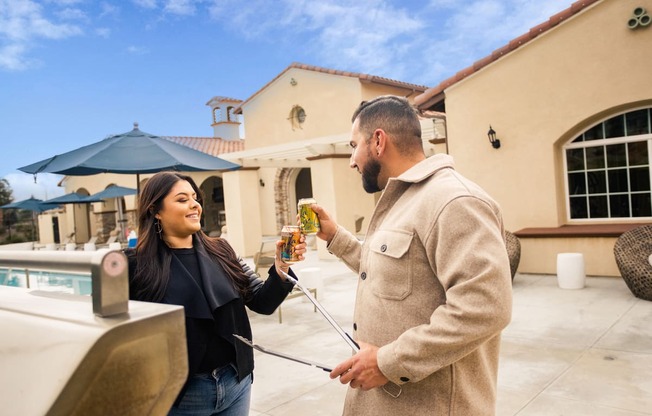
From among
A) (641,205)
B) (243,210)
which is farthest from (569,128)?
(243,210)

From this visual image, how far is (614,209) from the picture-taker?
8125 millimetres

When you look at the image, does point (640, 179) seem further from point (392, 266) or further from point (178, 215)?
point (178, 215)

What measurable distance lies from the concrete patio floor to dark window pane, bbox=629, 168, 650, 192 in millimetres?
1972

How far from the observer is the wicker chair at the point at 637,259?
5.91 metres

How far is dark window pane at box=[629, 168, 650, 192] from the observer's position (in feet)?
25.6

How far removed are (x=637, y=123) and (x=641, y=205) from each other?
1367mm

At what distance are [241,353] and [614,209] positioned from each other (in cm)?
814

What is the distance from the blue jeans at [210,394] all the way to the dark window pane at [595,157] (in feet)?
26.7

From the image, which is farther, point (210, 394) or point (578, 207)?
point (578, 207)

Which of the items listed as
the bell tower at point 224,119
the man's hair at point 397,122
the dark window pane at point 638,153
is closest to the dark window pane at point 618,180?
the dark window pane at point 638,153

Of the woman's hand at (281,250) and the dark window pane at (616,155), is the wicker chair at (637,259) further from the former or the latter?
the woman's hand at (281,250)

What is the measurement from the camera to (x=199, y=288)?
2.00 meters

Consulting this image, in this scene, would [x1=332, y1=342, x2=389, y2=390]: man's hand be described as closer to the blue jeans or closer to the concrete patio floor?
the blue jeans

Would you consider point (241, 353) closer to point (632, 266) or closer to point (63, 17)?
point (632, 266)
